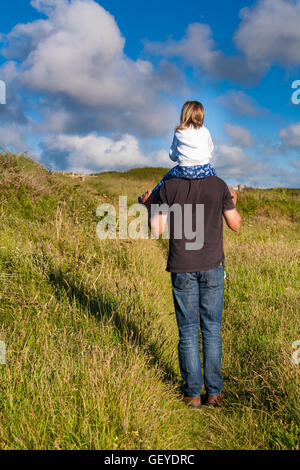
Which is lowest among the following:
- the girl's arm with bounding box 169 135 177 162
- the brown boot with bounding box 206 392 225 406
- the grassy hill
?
the brown boot with bounding box 206 392 225 406

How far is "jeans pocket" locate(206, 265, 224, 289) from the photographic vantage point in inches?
127

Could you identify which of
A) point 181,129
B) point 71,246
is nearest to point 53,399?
point 181,129

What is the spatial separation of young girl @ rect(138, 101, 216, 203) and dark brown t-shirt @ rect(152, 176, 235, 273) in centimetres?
7

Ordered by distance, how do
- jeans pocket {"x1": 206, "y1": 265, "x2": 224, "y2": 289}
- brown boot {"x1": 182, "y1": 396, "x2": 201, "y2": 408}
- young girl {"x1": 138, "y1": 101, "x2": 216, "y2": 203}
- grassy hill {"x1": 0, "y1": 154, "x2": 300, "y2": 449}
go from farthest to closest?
brown boot {"x1": 182, "y1": 396, "x2": 201, "y2": 408} < jeans pocket {"x1": 206, "y1": 265, "x2": 224, "y2": 289} < young girl {"x1": 138, "y1": 101, "x2": 216, "y2": 203} < grassy hill {"x1": 0, "y1": 154, "x2": 300, "y2": 449}

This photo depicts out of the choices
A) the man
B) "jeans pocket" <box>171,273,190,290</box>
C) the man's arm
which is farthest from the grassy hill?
the man's arm

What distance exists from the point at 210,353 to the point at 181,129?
2109 mm

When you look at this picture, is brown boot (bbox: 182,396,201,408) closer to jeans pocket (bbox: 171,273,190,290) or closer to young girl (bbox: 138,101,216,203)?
jeans pocket (bbox: 171,273,190,290)

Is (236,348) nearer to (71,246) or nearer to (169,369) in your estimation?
(169,369)

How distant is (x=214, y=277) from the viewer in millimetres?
3252

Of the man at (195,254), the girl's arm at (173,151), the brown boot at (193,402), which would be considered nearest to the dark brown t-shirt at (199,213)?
the man at (195,254)

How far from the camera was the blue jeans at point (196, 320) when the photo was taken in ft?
10.7

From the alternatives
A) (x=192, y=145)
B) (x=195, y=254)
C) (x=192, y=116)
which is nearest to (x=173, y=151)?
(x=192, y=145)

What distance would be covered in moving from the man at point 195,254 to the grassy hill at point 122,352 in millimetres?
452
